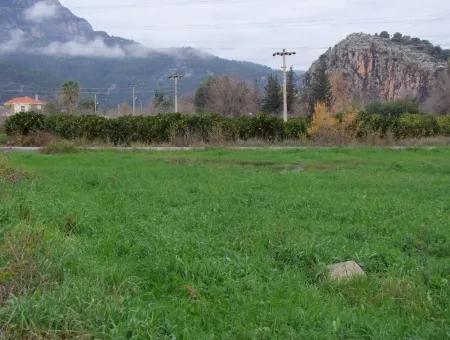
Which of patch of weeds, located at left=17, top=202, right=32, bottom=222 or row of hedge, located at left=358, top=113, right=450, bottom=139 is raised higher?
→ row of hedge, located at left=358, top=113, right=450, bottom=139

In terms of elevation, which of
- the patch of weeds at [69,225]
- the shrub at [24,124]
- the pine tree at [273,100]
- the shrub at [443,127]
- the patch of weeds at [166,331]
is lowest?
the patch of weeds at [166,331]

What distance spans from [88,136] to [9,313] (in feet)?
93.4

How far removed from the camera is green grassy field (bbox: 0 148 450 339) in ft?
14.2

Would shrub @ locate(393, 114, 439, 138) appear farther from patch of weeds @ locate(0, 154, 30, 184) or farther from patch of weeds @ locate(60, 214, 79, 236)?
patch of weeds @ locate(60, 214, 79, 236)

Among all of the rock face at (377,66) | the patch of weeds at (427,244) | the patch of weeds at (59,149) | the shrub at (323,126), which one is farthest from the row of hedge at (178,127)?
the rock face at (377,66)

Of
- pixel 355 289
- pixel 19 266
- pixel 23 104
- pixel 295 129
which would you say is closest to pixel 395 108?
pixel 295 129

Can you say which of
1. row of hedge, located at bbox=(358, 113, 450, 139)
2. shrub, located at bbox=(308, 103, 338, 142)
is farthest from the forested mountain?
shrub, located at bbox=(308, 103, 338, 142)

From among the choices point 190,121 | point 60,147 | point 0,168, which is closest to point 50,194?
point 0,168

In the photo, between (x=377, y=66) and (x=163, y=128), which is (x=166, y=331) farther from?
(x=377, y=66)

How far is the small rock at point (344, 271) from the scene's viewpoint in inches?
229

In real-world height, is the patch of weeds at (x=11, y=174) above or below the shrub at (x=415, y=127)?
below

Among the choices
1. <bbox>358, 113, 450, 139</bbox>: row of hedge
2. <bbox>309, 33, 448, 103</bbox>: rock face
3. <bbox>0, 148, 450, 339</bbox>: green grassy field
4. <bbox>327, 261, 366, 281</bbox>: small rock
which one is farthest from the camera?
<bbox>309, 33, 448, 103</bbox>: rock face

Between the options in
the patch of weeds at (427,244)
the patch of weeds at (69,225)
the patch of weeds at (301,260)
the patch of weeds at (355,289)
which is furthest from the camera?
the patch of weeds at (69,225)

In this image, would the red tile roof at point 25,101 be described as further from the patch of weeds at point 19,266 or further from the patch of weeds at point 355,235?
the patch of weeds at point 19,266
